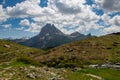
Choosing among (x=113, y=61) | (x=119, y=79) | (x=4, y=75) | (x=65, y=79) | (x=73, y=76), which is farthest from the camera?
(x=113, y=61)

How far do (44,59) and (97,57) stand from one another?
3826 cm

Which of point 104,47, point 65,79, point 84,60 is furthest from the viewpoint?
point 104,47

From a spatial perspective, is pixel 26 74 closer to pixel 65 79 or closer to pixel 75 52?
pixel 65 79

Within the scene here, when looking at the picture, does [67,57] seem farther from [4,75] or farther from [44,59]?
[4,75]

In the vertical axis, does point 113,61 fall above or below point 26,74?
below

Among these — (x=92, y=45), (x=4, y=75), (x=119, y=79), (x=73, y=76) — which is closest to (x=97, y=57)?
(x=92, y=45)

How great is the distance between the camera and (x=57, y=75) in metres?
48.4

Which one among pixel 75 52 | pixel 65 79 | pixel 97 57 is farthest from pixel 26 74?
pixel 75 52

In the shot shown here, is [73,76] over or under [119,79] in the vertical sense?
over

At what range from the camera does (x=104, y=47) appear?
7372 inches

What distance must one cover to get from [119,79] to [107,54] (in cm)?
10206

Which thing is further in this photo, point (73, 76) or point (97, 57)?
point (97, 57)

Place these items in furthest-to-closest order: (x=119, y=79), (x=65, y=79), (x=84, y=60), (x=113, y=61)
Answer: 1. (x=84, y=60)
2. (x=113, y=61)
3. (x=119, y=79)
4. (x=65, y=79)

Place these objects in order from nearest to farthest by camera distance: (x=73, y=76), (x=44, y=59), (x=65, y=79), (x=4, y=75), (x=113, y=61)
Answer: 1. (x=4, y=75)
2. (x=65, y=79)
3. (x=73, y=76)
4. (x=113, y=61)
5. (x=44, y=59)
